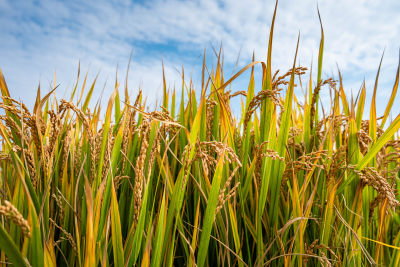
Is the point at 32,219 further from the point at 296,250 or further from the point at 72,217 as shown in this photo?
the point at 296,250

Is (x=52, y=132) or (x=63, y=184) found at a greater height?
(x=52, y=132)

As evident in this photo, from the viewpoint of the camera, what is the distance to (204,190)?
138cm

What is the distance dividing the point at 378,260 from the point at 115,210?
5.06 ft

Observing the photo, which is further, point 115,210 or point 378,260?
point 378,260

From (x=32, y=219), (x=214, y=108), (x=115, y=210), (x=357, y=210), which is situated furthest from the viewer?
(x=214, y=108)

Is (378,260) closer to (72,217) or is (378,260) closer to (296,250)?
(296,250)

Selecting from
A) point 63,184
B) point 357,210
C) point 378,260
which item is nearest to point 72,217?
point 63,184

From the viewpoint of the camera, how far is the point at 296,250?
1300 millimetres

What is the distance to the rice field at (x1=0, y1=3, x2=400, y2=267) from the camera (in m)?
1.06

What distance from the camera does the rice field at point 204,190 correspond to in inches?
41.6

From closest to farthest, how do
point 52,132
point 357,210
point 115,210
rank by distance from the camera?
point 115,210 < point 52,132 < point 357,210

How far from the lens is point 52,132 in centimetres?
114

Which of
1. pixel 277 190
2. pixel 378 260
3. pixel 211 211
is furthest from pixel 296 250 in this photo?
pixel 378 260

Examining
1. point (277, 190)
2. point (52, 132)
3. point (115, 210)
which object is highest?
point (52, 132)
